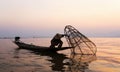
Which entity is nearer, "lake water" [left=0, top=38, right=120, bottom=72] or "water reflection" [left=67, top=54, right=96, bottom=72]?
"lake water" [left=0, top=38, right=120, bottom=72]

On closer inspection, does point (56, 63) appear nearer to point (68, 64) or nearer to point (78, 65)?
point (68, 64)

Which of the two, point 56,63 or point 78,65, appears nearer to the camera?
point 78,65

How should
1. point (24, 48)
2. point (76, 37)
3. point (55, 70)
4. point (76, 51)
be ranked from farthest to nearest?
point (24, 48) → point (76, 51) → point (76, 37) → point (55, 70)

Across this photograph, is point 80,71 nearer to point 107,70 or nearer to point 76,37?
point 107,70

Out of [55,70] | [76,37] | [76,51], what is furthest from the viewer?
[76,51]

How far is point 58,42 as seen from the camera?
127 ft

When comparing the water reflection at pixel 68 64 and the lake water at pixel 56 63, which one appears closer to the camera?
the lake water at pixel 56 63

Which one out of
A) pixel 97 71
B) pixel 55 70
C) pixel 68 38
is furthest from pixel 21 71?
pixel 68 38

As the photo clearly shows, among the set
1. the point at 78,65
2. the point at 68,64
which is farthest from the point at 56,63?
the point at 78,65

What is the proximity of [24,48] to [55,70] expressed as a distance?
27744 mm

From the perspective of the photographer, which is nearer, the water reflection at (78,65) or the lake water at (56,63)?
the lake water at (56,63)

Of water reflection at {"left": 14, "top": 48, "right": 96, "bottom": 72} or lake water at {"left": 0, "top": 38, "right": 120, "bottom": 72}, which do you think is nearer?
lake water at {"left": 0, "top": 38, "right": 120, "bottom": 72}

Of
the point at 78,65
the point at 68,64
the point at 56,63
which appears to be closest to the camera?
the point at 78,65

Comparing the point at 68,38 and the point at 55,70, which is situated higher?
the point at 68,38
